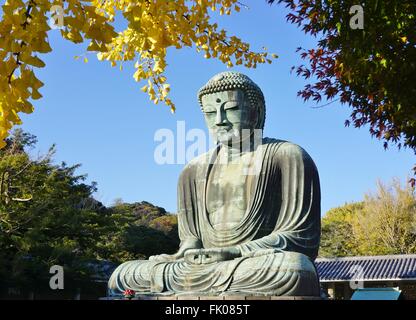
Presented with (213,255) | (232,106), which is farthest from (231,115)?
(213,255)

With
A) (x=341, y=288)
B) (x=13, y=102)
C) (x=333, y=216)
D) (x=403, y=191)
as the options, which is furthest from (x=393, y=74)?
(x=333, y=216)

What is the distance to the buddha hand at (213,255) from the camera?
559 centimetres

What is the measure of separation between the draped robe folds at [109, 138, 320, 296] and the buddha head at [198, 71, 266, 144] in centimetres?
34

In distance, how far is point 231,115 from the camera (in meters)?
6.62

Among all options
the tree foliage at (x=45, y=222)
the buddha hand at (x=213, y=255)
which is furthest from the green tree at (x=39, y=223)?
the buddha hand at (x=213, y=255)

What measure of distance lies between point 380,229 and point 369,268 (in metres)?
7.38

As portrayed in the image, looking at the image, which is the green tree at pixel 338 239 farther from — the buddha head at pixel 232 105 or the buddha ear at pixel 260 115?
the buddha head at pixel 232 105

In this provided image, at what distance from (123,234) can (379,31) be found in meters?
15.6

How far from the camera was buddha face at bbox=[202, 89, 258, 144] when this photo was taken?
6594 mm

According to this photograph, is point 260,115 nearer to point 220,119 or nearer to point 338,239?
point 220,119

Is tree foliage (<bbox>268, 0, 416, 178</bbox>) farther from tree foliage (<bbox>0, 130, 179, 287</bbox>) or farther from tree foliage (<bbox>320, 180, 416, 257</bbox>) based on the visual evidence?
tree foliage (<bbox>320, 180, 416, 257</bbox>)

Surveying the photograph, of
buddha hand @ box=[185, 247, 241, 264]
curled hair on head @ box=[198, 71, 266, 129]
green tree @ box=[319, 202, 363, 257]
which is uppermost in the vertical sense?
curled hair on head @ box=[198, 71, 266, 129]

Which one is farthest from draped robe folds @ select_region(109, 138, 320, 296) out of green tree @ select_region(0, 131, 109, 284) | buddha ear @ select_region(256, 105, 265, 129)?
green tree @ select_region(0, 131, 109, 284)

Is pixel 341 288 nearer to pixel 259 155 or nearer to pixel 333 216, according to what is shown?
pixel 333 216
